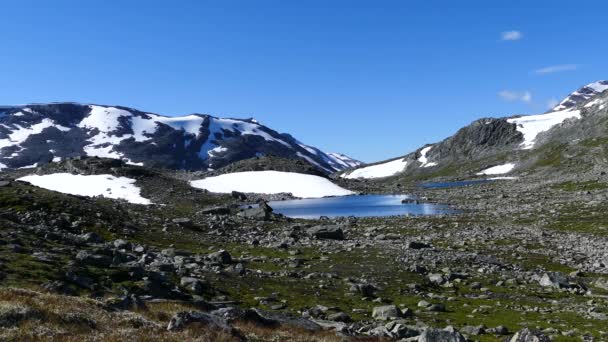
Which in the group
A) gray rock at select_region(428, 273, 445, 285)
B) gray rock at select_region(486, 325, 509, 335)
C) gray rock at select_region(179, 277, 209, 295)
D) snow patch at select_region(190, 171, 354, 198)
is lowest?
gray rock at select_region(486, 325, 509, 335)

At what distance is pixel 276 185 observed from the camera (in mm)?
190750

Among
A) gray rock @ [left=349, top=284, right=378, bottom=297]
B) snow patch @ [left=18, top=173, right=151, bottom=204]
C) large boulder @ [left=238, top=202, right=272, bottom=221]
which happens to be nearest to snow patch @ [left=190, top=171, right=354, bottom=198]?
snow patch @ [left=18, top=173, right=151, bottom=204]

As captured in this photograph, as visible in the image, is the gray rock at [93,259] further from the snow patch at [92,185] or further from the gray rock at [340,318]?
the snow patch at [92,185]

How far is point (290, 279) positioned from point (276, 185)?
497ft

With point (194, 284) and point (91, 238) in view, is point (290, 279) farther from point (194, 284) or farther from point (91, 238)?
point (91, 238)

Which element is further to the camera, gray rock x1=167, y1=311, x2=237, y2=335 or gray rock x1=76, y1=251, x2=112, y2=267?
gray rock x1=76, y1=251, x2=112, y2=267

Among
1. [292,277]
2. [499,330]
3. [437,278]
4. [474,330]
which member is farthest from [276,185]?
[499,330]

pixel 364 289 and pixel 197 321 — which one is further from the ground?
pixel 197 321

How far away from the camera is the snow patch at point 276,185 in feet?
602

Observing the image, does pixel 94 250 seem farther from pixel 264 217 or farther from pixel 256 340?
pixel 264 217

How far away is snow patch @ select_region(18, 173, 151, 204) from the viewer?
4958 inches

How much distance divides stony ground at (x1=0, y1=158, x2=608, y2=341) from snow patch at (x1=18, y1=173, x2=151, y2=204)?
177ft

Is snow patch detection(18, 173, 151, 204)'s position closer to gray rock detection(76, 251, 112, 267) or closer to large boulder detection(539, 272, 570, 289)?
gray rock detection(76, 251, 112, 267)

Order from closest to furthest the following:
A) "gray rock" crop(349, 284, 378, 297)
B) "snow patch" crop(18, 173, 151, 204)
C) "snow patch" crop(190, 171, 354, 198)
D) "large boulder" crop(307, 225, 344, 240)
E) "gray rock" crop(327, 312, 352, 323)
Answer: "gray rock" crop(327, 312, 352, 323) → "gray rock" crop(349, 284, 378, 297) → "large boulder" crop(307, 225, 344, 240) → "snow patch" crop(18, 173, 151, 204) → "snow patch" crop(190, 171, 354, 198)
